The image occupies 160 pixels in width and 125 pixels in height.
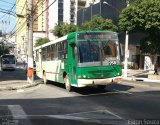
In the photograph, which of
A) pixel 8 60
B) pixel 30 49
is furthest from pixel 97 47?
pixel 8 60

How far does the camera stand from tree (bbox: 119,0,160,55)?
3600 centimetres

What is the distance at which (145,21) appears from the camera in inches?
1433

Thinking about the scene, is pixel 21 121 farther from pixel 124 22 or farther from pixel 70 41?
pixel 124 22

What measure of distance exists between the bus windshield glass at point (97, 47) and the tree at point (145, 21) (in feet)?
49.7

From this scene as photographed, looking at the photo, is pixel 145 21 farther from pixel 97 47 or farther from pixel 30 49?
pixel 97 47

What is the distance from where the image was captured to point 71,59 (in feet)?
71.6

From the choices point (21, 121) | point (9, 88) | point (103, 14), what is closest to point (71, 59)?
point (9, 88)

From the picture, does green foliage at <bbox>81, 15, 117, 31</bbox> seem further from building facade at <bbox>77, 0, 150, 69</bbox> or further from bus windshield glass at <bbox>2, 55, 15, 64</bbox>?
bus windshield glass at <bbox>2, 55, 15, 64</bbox>

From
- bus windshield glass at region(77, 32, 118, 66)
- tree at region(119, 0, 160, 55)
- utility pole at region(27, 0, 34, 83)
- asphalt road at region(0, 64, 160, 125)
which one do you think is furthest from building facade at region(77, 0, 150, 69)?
asphalt road at region(0, 64, 160, 125)

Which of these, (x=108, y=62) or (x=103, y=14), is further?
(x=103, y=14)

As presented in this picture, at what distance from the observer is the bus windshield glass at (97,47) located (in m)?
20.7

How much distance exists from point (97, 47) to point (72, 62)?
5.22 ft

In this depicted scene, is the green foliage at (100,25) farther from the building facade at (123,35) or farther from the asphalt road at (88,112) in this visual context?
the asphalt road at (88,112)

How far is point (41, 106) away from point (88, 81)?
4922 mm
